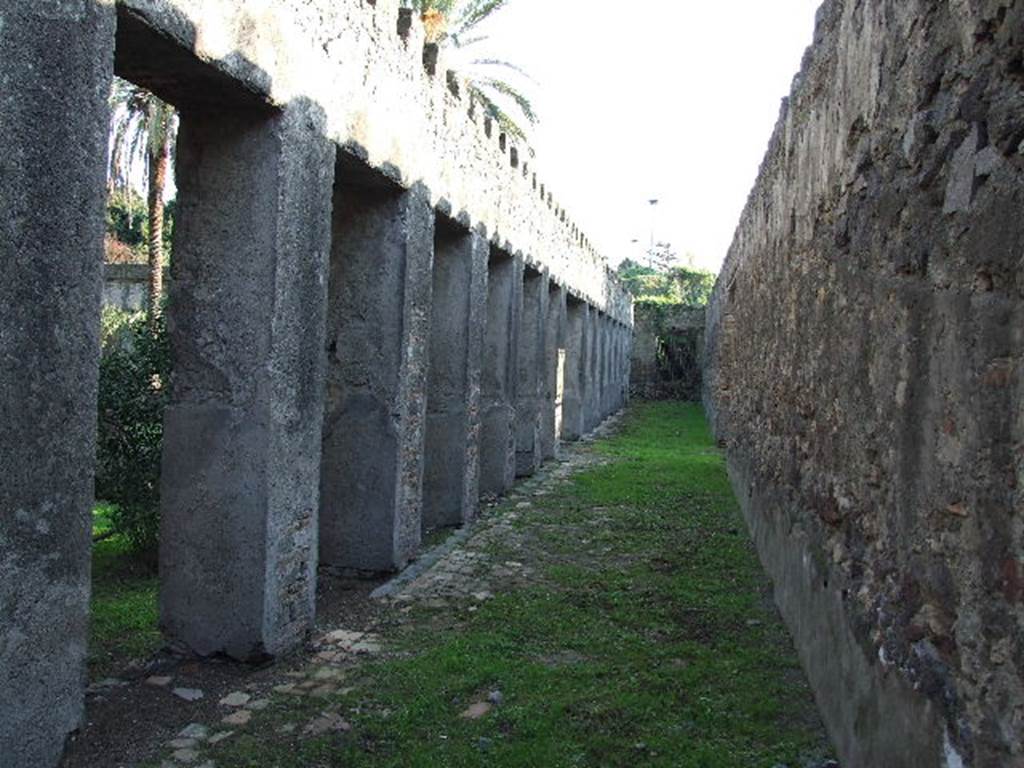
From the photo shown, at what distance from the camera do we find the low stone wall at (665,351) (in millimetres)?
29859

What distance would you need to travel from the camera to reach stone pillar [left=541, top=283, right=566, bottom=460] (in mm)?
13523

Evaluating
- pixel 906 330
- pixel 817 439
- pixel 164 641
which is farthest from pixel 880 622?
pixel 164 641

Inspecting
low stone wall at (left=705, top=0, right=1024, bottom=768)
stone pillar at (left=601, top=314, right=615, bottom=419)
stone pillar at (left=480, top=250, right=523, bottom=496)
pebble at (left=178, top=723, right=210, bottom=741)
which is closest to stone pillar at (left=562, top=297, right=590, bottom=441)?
stone pillar at (left=601, top=314, right=615, bottom=419)

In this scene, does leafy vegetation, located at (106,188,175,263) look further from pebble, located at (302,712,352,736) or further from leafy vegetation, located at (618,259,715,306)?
leafy vegetation, located at (618,259,715,306)

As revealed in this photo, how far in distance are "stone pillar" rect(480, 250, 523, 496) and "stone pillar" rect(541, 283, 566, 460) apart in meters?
2.50

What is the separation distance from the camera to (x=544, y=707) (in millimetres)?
4363

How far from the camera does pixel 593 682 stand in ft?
15.4

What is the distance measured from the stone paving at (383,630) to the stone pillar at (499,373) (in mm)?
374

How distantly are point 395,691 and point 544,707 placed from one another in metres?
0.73

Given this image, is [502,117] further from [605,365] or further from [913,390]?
[913,390]

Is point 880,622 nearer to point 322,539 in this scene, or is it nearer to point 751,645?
point 751,645

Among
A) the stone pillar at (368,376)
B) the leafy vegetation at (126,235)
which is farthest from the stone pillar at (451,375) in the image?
the leafy vegetation at (126,235)

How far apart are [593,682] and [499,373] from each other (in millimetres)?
6060

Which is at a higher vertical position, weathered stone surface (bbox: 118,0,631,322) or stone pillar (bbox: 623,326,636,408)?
weathered stone surface (bbox: 118,0,631,322)
